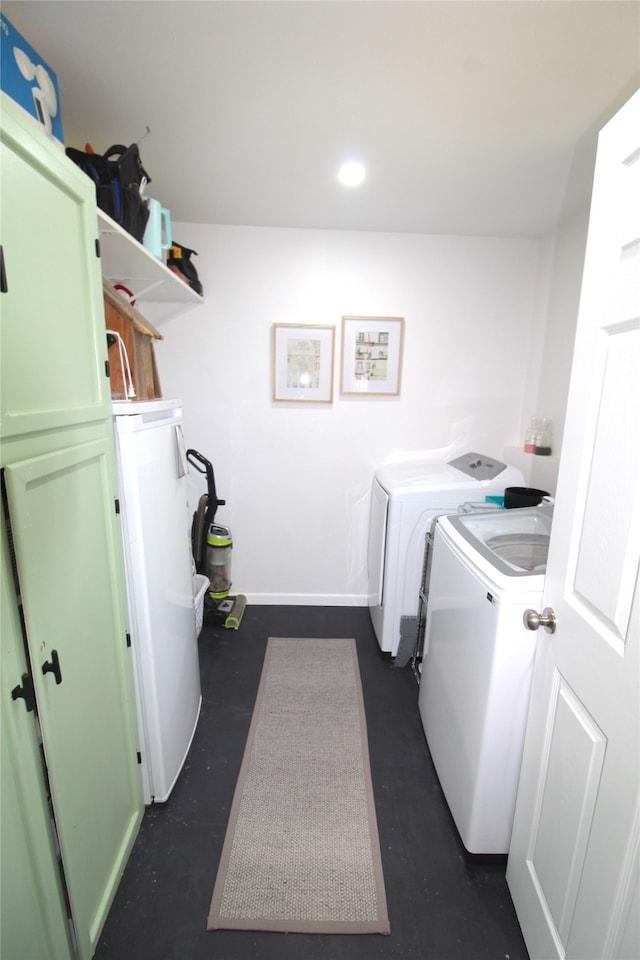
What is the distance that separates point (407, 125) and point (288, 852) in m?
2.64

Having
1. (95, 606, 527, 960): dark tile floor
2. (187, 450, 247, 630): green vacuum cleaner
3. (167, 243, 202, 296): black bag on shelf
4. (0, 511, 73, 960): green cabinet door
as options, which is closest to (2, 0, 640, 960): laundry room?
(95, 606, 527, 960): dark tile floor

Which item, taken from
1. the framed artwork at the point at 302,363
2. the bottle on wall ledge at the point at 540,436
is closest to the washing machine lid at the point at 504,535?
the bottle on wall ledge at the point at 540,436

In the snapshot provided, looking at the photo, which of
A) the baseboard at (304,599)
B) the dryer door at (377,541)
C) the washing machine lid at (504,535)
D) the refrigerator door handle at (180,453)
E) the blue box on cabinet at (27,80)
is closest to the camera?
the blue box on cabinet at (27,80)

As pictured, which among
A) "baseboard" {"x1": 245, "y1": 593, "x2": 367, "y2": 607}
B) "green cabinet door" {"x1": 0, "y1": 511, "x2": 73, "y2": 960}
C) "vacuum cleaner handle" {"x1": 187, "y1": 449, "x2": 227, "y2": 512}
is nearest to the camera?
"green cabinet door" {"x1": 0, "y1": 511, "x2": 73, "y2": 960}

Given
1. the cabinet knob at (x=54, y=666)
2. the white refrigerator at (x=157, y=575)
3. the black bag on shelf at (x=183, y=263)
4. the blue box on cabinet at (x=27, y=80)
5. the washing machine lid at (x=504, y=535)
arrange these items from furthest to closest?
1. the black bag on shelf at (x=183, y=263)
2. the washing machine lid at (x=504, y=535)
3. the white refrigerator at (x=157, y=575)
4. the blue box on cabinet at (x=27, y=80)
5. the cabinet knob at (x=54, y=666)

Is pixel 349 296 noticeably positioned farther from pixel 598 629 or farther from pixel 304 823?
pixel 304 823

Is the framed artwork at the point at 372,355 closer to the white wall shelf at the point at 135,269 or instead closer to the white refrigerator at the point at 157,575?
the white wall shelf at the point at 135,269

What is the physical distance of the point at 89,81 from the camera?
1.31 meters

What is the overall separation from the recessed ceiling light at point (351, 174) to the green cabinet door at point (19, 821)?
1.93 metres

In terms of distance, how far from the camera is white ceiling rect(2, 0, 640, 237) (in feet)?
3.48

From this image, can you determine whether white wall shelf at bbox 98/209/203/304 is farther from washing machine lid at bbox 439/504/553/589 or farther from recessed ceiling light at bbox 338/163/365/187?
washing machine lid at bbox 439/504/553/589

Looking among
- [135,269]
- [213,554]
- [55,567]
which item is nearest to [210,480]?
[213,554]

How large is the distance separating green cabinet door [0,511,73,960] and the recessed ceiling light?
1.93 m

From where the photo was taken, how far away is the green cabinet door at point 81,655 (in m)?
0.84
